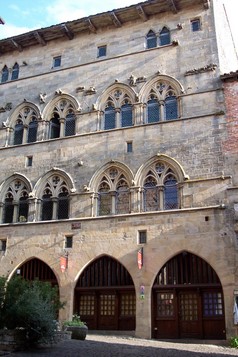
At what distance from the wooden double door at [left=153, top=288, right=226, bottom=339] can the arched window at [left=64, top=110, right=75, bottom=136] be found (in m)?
8.83

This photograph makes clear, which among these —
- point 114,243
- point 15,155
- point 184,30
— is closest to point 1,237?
point 15,155

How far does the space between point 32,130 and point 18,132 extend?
2.91ft

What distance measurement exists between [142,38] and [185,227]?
395 inches

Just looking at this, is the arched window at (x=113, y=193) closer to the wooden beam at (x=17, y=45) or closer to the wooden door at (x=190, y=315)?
the wooden door at (x=190, y=315)

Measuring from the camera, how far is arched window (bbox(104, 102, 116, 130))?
2074cm

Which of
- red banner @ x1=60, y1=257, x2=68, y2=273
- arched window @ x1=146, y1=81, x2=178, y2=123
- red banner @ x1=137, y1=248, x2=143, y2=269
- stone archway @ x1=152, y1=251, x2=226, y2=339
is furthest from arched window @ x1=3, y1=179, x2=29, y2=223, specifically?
stone archway @ x1=152, y1=251, x2=226, y2=339

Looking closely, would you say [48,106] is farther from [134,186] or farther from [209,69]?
[209,69]

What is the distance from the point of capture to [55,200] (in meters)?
20.2

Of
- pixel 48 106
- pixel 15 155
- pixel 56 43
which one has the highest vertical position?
pixel 56 43

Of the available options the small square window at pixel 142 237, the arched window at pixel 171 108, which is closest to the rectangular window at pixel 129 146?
the arched window at pixel 171 108

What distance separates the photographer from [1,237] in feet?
67.0

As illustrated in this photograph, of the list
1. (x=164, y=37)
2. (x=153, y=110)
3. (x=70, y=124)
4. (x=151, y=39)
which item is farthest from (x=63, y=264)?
(x=164, y=37)

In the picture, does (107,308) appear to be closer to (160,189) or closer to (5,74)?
(160,189)

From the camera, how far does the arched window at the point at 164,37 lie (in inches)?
836
